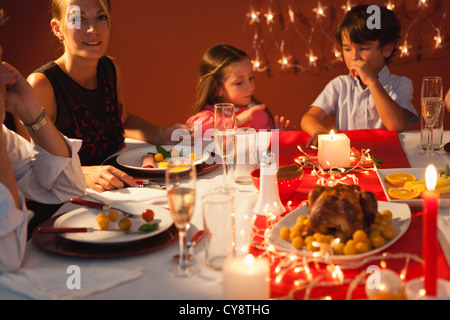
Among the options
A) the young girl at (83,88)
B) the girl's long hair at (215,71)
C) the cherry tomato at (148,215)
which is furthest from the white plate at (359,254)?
the girl's long hair at (215,71)

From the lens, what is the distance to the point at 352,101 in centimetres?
280

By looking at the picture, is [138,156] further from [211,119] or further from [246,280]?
[246,280]

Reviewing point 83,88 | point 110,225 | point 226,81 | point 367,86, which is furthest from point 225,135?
point 367,86

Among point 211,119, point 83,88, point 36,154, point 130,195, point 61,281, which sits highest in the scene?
point 83,88

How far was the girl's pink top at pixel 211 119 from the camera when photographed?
2.56m

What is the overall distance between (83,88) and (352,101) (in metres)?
1.38

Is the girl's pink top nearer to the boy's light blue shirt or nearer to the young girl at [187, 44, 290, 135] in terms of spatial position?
the young girl at [187, 44, 290, 135]

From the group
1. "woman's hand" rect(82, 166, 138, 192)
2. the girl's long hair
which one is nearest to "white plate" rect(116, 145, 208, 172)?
"woman's hand" rect(82, 166, 138, 192)

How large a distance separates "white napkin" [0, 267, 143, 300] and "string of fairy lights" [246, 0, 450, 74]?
287 centimetres

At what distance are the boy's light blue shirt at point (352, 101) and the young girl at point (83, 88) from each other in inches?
37.9

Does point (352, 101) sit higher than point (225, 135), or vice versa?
point (352, 101)

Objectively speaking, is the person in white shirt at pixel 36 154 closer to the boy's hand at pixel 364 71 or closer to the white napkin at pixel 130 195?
the white napkin at pixel 130 195
